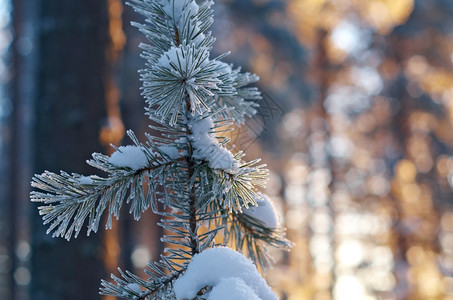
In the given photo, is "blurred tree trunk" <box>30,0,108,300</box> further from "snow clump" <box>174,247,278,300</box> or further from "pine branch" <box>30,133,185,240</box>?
"snow clump" <box>174,247,278,300</box>

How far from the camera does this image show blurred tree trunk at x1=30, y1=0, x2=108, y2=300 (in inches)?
117

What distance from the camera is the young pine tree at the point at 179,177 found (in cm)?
107

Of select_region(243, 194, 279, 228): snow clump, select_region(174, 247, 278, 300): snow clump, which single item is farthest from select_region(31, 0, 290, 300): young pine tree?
select_region(243, 194, 279, 228): snow clump

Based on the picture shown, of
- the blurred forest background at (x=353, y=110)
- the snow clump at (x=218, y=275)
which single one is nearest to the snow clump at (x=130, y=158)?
the snow clump at (x=218, y=275)

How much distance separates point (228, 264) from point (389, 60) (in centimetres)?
1167

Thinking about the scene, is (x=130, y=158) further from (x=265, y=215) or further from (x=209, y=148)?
(x=265, y=215)

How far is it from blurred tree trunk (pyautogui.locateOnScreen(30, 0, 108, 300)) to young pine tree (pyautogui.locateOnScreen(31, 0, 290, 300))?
2.00 meters

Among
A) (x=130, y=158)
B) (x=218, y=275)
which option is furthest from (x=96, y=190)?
(x=218, y=275)

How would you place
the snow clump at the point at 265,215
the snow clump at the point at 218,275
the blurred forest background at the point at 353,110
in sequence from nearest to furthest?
the snow clump at the point at 218,275, the snow clump at the point at 265,215, the blurred forest background at the point at 353,110

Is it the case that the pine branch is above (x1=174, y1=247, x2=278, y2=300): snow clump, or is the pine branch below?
above

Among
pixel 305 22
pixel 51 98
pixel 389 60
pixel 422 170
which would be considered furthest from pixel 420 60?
pixel 51 98

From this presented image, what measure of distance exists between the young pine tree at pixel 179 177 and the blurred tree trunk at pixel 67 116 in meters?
2.00

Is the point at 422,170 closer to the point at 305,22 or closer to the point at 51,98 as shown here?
the point at 305,22

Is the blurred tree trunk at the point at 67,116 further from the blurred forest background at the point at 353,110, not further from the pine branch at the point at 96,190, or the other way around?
the blurred forest background at the point at 353,110
